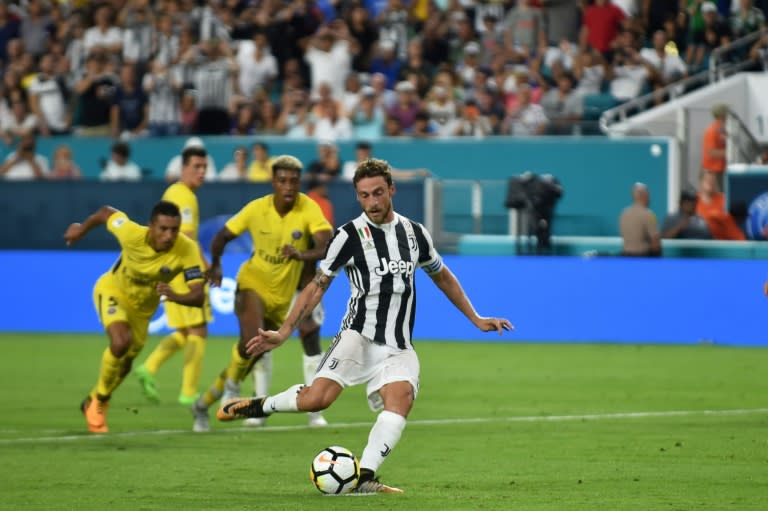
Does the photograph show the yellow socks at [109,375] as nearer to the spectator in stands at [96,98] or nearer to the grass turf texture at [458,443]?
the grass turf texture at [458,443]

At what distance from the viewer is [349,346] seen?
9680 mm

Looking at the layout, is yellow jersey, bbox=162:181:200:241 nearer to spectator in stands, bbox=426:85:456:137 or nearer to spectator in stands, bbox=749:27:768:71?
spectator in stands, bbox=426:85:456:137

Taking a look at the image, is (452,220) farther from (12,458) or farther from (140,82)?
(12,458)

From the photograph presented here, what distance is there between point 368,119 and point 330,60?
5.58 feet

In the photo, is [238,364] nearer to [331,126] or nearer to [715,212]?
[715,212]

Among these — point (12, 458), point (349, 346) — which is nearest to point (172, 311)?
point (12, 458)

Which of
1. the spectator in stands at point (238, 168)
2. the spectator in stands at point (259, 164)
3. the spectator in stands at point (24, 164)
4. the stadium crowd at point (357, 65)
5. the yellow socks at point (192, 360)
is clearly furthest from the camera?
the stadium crowd at point (357, 65)

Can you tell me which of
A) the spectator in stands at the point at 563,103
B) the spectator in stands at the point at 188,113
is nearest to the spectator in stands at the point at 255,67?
the spectator in stands at the point at 188,113

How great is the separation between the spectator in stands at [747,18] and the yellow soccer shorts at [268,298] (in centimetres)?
1410

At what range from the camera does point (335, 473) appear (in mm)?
9297

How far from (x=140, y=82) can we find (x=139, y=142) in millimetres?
1530

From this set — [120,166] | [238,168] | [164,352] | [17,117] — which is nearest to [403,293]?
[164,352]

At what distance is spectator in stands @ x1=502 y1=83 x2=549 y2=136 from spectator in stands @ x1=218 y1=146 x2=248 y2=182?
3.83 metres

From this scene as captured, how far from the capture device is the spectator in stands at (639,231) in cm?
2130
